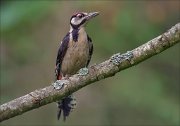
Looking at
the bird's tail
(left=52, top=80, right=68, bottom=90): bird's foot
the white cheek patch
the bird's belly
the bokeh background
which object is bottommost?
(left=52, top=80, right=68, bottom=90): bird's foot

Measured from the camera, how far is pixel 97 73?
632 cm

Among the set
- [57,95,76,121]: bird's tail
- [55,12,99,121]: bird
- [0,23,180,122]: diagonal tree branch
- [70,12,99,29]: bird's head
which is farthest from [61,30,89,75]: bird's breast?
[0,23,180,122]: diagonal tree branch

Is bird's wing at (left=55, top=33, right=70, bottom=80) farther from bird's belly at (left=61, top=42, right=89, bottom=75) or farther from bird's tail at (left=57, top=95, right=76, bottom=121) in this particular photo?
bird's tail at (left=57, top=95, right=76, bottom=121)

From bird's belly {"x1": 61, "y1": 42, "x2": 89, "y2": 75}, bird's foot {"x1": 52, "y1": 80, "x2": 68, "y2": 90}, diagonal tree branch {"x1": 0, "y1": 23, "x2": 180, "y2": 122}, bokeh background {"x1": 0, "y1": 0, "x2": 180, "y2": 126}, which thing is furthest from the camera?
bokeh background {"x1": 0, "y1": 0, "x2": 180, "y2": 126}

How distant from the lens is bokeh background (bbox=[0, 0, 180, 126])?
966 cm

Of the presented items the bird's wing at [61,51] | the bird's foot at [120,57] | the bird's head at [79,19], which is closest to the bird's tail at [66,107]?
the bird's wing at [61,51]

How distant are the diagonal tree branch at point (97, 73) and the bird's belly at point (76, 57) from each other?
1.35m

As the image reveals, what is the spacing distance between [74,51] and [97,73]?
157cm

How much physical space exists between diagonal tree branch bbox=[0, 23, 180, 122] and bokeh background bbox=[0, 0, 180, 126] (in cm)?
290

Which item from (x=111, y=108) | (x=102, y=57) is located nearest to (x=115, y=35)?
(x=102, y=57)

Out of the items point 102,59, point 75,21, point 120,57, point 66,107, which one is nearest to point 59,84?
point 120,57

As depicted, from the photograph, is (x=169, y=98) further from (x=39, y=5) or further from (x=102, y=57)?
(x=39, y=5)

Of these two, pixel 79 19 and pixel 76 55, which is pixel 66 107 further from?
pixel 79 19

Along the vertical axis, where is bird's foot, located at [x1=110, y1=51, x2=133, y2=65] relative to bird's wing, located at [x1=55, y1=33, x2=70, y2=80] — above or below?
below
